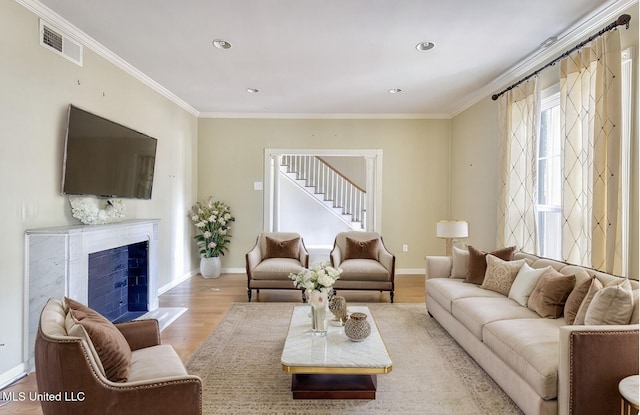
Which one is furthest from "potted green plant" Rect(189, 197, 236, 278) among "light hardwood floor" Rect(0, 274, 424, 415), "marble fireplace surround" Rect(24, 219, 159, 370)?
"marble fireplace surround" Rect(24, 219, 159, 370)

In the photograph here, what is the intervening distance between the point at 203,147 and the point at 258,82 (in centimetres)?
221

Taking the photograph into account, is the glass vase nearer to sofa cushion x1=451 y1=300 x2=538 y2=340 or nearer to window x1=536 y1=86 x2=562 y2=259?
sofa cushion x1=451 y1=300 x2=538 y2=340

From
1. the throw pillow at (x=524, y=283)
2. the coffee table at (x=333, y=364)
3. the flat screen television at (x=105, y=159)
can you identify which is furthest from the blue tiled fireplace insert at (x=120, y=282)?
the throw pillow at (x=524, y=283)

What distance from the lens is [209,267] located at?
5.73 meters

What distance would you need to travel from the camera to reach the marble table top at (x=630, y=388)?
4.98 feet

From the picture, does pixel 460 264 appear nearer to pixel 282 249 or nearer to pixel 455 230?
pixel 455 230

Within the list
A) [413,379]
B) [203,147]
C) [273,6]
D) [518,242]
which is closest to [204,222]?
[203,147]

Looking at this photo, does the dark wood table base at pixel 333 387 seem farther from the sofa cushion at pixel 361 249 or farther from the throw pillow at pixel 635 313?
the sofa cushion at pixel 361 249

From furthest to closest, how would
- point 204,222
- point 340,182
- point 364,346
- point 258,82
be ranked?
point 340,182, point 204,222, point 258,82, point 364,346

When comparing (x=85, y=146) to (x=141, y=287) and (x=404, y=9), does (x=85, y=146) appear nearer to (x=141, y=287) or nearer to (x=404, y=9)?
(x=141, y=287)

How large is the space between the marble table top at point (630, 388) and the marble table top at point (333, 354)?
1.12 meters

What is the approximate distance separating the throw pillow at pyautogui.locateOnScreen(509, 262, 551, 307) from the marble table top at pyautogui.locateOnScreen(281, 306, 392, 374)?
130 centimetres

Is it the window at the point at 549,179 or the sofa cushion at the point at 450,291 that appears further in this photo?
the window at the point at 549,179

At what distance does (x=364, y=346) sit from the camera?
2.33 meters
